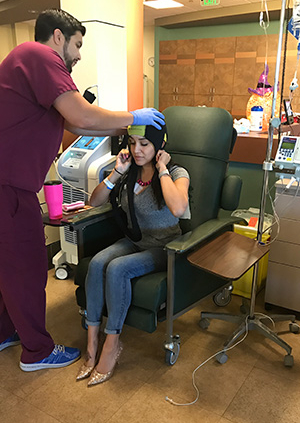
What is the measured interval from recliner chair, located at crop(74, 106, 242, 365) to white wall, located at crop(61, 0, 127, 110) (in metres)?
0.95

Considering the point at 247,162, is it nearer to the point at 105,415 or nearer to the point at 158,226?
the point at 158,226

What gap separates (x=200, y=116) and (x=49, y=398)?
1558 millimetres

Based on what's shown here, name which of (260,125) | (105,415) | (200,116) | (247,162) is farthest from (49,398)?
(260,125)

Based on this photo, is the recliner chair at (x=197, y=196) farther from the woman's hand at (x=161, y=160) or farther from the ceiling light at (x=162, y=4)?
the ceiling light at (x=162, y=4)

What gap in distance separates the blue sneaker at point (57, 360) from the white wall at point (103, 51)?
181cm

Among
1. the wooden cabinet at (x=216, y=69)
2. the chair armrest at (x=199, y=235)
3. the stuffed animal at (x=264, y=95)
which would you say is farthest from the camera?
the wooden cabinet at (x=216, y=69)

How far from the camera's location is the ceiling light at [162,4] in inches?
212

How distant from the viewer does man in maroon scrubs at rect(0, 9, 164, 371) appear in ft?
4.88

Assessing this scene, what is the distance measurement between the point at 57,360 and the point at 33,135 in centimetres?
107

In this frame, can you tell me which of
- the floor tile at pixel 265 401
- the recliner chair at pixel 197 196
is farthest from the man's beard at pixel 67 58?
the floor tile at pixel 265 401

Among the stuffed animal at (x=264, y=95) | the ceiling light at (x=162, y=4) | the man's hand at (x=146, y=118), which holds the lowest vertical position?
the man's hand at (x=146, y=118)

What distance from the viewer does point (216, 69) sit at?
6.32m

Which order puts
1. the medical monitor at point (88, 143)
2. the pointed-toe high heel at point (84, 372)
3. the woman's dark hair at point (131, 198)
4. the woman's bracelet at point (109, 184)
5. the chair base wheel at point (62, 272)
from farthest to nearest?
the chair base wheel at point (62, 272), the medical monitor at point (88, 143), the woman's bracelet at point (109, 184), the woman's dark hair at point (131, 198), the pointed-toe high heel at point (84, 372)

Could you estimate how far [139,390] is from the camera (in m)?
1.72
